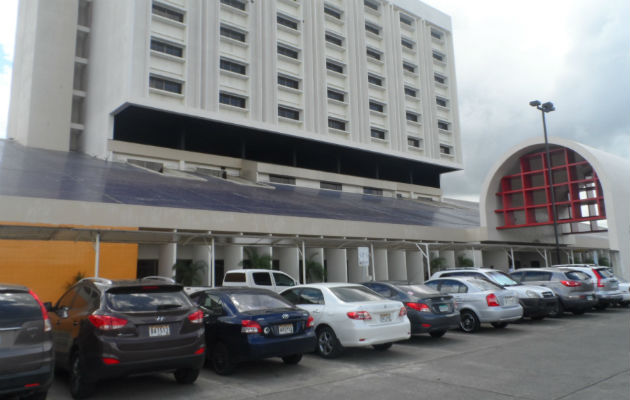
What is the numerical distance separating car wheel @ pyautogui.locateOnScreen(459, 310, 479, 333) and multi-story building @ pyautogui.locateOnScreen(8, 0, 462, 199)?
26.7m

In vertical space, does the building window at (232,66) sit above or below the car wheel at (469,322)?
above

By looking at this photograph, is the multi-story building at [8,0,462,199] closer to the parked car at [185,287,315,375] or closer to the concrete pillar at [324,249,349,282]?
the concrete pillar at [324,249,349,282]

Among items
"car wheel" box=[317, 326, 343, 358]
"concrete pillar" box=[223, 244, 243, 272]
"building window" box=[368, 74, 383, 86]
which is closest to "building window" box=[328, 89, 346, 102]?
"building window" box=[368, 74, 383, 86]

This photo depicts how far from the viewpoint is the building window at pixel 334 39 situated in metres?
46.2

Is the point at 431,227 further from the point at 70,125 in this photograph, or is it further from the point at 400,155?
the point at 70,125

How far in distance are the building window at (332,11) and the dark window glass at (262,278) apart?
3777 cm

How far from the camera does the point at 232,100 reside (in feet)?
124

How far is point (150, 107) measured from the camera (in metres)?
32.8

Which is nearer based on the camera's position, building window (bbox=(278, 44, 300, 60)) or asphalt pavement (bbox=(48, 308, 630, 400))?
asphalt pavement (bbox=(48, 308, 630, 400))

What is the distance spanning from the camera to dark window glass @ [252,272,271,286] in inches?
604

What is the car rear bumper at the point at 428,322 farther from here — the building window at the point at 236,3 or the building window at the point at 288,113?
the building window at the point at 236,3

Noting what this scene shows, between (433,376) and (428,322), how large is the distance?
3.03 meters

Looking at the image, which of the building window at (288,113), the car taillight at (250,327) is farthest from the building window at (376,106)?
the car taillight at (250,327)

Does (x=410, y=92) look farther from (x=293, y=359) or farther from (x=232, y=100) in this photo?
(x=293, y=359)
